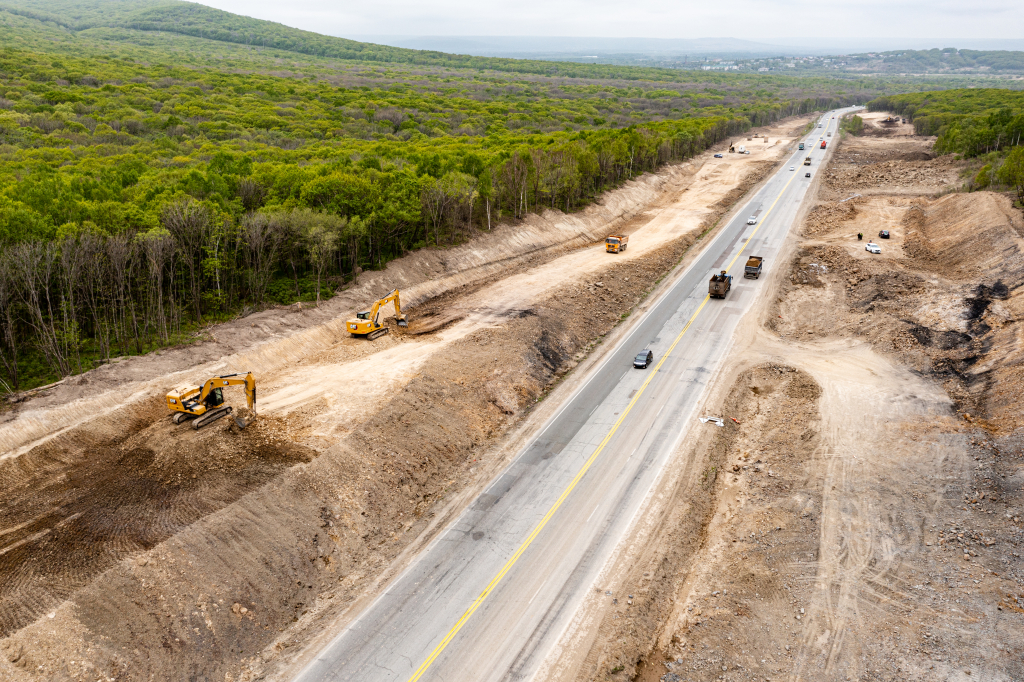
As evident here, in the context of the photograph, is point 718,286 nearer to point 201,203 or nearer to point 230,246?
point 230,246

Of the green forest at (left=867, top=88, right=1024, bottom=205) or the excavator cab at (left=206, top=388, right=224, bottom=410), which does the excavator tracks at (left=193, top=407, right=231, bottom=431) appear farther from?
the green forest at (left=867, top=88, right=1024, bottom=205)

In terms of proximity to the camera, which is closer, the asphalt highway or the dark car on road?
the asphalt highway

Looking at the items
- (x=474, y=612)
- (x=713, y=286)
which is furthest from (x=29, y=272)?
(x=713, y=286)

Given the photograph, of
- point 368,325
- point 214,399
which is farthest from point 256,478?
point 368,325

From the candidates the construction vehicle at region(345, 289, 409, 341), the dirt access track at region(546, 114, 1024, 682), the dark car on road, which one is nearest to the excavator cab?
the construction vehicle at region(345, 289, 409, 341)

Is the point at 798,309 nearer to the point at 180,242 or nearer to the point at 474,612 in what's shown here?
the point at 474,612

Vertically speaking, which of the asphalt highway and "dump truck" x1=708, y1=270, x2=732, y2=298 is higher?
"dump truck" x1=708, y1=270, x2=732, y2=298
